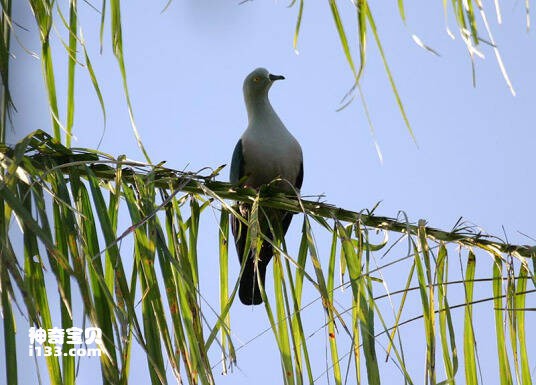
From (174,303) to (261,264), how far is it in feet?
6.46

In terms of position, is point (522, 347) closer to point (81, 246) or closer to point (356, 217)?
point (356, 217)

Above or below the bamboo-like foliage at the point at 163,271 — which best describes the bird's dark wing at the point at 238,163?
above

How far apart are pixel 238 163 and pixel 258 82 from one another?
623 millimetres

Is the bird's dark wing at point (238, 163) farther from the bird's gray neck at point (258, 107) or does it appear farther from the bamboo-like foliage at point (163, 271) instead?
the bamboo-like foliage at point (163, 271)

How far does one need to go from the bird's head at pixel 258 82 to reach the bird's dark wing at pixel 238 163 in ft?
1.36

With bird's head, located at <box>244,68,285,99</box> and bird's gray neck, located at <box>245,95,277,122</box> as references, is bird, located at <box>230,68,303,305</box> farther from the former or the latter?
bird's head, located at <box>244,68,285,99</box>

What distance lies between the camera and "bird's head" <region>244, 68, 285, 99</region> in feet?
16.2

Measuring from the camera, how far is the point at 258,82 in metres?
4.98

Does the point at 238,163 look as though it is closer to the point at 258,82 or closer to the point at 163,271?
the point at 258,82

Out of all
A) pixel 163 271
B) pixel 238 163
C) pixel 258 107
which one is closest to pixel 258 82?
pixel 258 107

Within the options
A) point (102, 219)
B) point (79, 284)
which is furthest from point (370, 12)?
point (79, 284)

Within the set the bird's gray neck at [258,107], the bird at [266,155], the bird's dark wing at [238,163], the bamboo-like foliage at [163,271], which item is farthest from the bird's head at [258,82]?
the bamboo-like foliage at [163,271]

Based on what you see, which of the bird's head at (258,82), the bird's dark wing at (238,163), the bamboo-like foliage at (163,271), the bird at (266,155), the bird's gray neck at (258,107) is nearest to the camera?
the bamboo-like foliage at (163,271)

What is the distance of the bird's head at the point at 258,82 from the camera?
493 centimetres
